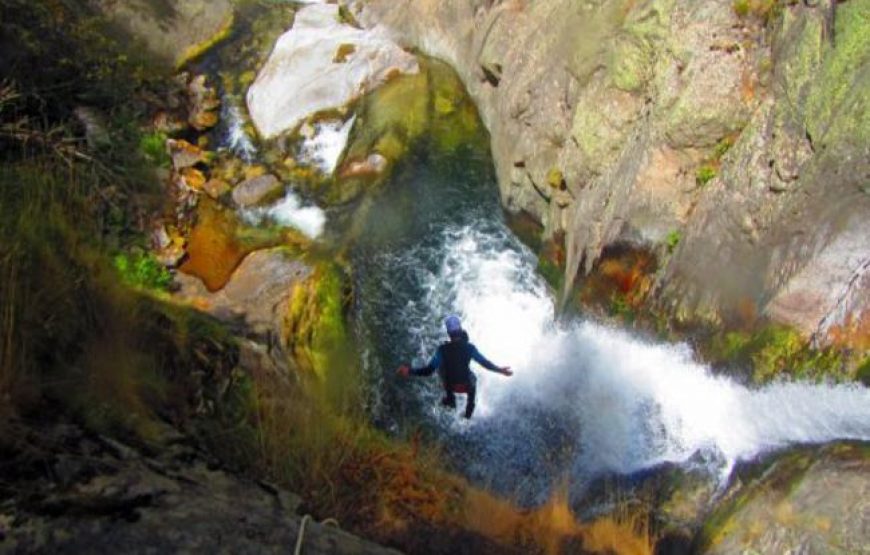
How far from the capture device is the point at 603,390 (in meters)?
9.47

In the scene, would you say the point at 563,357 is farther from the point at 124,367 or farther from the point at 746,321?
the point at 124,367

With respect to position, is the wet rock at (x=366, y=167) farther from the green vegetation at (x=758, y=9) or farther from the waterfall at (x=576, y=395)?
the green vegetation at (x=758, y=9)

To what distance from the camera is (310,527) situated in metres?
3.66

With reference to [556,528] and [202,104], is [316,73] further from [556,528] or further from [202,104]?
[556,528]

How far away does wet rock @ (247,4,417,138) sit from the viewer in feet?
47.6

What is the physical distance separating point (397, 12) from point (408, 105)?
3.66 meters

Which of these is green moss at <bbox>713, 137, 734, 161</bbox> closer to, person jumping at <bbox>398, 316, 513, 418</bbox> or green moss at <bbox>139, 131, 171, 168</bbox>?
person jumping at <bbox>398, 316, 513, 418</bbox>

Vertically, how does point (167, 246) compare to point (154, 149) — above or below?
below

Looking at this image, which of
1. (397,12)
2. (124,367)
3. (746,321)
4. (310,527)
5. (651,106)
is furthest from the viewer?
(397,12)

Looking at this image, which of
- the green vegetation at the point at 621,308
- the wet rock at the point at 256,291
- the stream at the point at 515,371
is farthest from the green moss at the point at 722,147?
the wet rock at the point at 256,291

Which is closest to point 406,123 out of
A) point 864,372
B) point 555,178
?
point 555,178

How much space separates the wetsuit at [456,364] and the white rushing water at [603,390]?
4.85ft

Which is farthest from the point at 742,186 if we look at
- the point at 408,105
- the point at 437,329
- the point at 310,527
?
the point at 408,105

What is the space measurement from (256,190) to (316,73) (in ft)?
12.0
